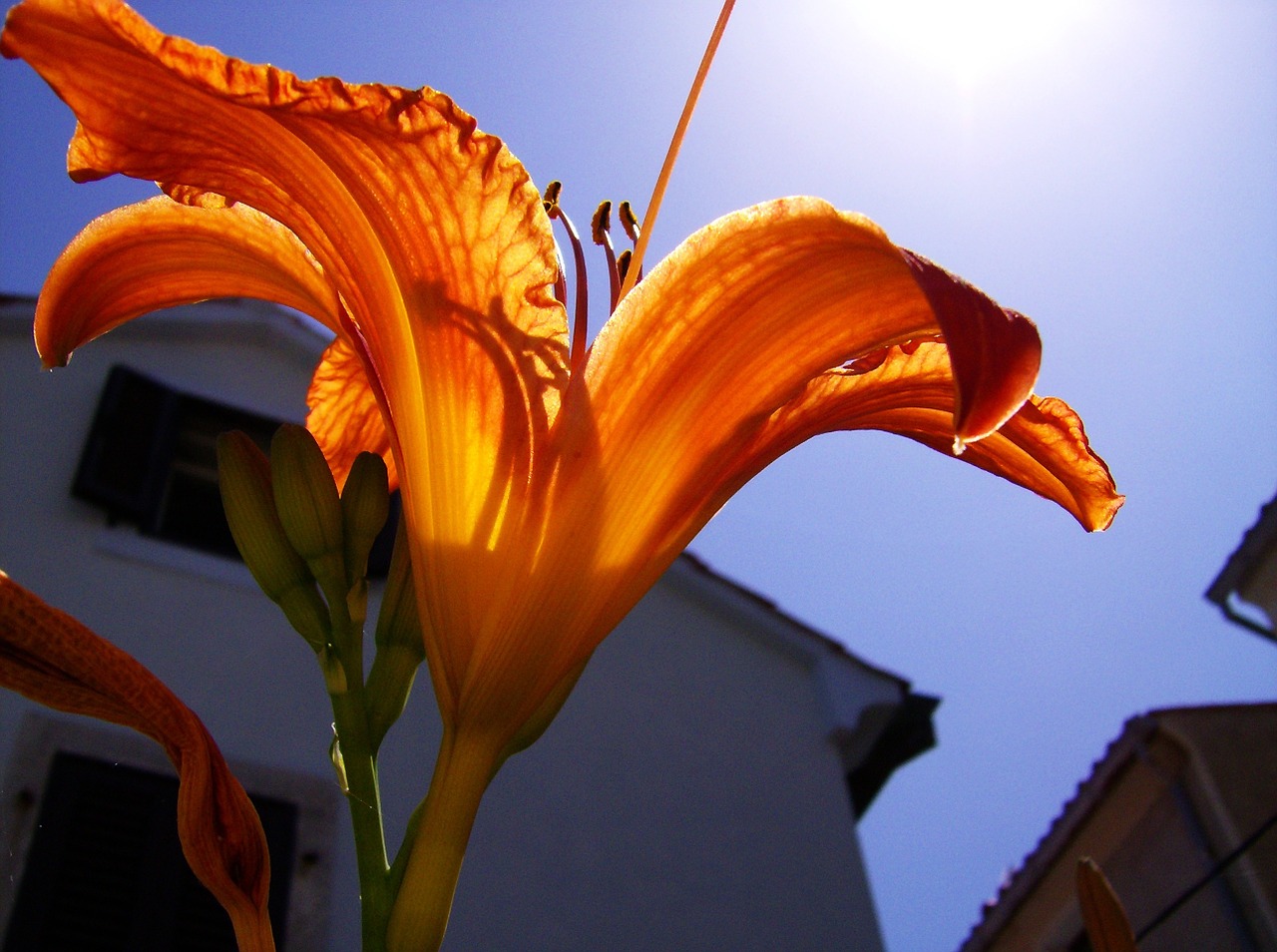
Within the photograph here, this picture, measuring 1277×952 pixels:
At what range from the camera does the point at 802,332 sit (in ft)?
2.95

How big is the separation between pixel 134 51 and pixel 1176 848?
8.17m

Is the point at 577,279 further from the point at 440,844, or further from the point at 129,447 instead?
the point at 129,447

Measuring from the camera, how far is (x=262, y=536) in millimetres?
1032

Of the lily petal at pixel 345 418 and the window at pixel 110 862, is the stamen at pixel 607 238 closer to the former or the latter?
the lily petal at pixel 345 418

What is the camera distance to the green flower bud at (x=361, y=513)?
102 centimetres

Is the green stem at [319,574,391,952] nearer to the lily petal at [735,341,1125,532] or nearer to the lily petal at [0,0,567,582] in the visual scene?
the lily petal at [0,0,567,582]

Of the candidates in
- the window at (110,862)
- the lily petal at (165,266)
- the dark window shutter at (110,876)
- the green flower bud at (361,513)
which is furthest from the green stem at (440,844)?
the window at (110,862)

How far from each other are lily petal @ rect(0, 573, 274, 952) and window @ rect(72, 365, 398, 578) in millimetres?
5462

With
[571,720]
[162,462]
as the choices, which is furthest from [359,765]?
[571,720]

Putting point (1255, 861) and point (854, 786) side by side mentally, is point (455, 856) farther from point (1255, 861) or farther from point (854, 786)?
point (854, 786)

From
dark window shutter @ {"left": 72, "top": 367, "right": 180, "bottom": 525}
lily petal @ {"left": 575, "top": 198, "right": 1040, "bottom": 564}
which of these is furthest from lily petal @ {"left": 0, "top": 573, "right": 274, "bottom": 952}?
dark window shutter @ {"left": 72, "top": 367, "right": 180, "bottom": 525}

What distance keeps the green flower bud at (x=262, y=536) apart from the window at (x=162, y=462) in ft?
17.0

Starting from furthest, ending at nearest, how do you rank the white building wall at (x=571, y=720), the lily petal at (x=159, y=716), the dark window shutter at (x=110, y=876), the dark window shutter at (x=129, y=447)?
1. the dark window shutter at (x=129, y=447)
2. the white building wall at (x=571, y=720)
3. the dark window shutter at (x=110, y=876)
4. the lily petal at (x=159, y=716)

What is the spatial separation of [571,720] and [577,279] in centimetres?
623
